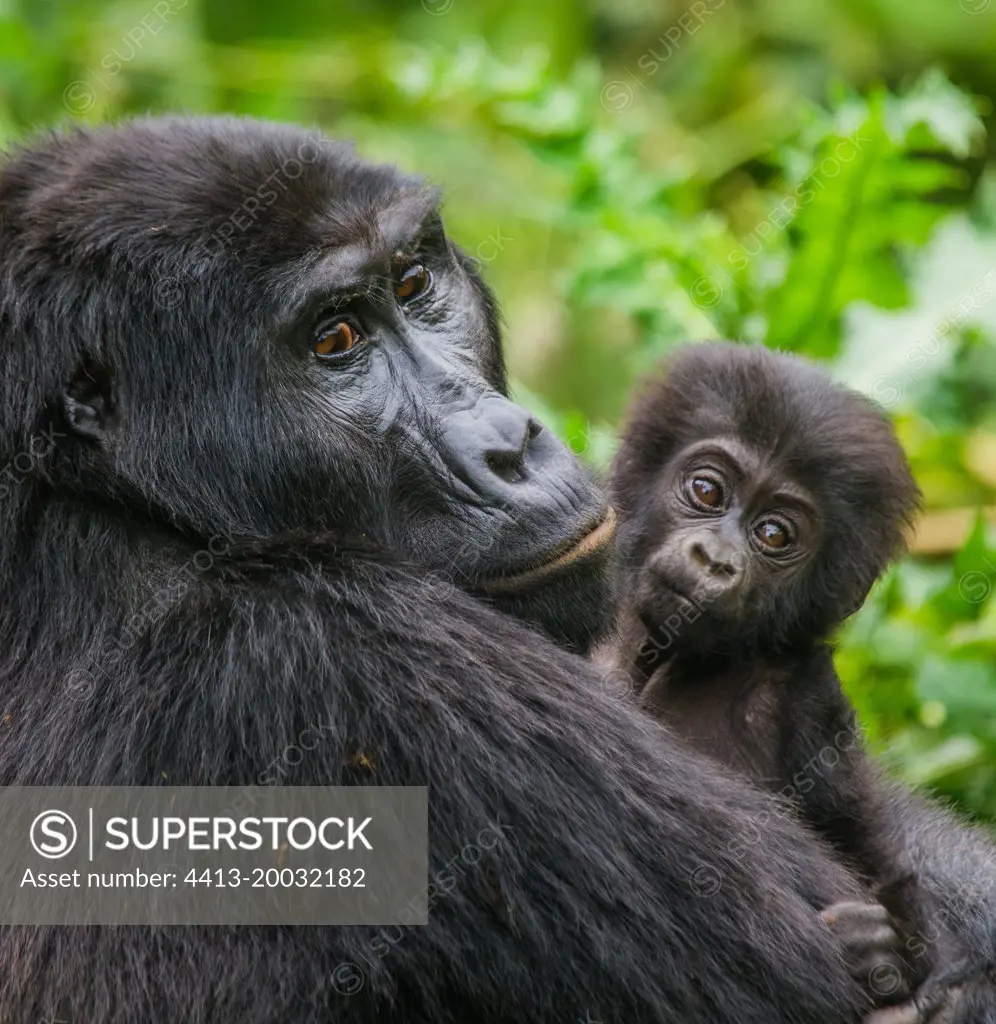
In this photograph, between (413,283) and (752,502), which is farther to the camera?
(752,502)

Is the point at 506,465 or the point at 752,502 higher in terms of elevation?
the point at 752,502

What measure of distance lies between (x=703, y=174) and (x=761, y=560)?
17.2 feet

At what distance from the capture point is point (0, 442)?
8.98 ft

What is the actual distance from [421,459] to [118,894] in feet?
3.30

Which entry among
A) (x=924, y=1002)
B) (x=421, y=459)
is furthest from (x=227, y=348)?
(x=924, y=1002)

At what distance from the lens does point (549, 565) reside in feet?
9.37

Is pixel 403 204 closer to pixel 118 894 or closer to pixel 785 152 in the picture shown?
pixel 118 894

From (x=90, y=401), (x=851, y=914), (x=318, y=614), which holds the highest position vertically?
(x=90, y=401)

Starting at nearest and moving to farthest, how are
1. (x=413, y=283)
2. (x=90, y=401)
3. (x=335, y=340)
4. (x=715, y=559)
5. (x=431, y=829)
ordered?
1. (x=431, y=829)
2. (x=90, y=401)
3. (x=335, y=340)
4. (x=413, y=283)
5. (x=715, y=559)

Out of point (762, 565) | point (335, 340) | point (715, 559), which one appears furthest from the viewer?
point (762, 565)

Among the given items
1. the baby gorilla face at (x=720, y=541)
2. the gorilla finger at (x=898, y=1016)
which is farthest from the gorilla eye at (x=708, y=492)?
the gorilla finger at (x=898, y=1016)

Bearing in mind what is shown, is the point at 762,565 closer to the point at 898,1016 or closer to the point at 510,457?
the point at 510,457

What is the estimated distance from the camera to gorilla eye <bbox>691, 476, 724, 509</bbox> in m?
3.68

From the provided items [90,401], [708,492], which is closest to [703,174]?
[708,492]
